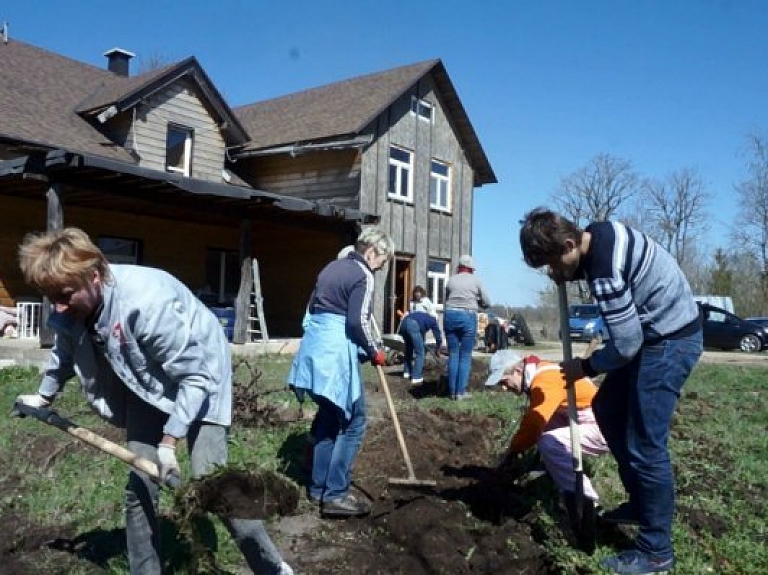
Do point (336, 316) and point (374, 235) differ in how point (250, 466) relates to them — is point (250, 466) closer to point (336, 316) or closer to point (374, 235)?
point (336, 316)

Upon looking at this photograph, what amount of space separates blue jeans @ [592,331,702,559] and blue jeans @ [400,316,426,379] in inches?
243

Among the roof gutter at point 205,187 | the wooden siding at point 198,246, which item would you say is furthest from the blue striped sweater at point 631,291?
the wooden siding at point 198,246

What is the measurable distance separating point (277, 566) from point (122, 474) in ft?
7.60

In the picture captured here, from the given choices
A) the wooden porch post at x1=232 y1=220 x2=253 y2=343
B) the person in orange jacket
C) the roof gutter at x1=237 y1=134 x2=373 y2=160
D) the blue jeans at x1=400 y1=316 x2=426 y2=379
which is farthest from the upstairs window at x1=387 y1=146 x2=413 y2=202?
the person in orange jacket

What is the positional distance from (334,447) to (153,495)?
4.80ft

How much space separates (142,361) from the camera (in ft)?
9.07

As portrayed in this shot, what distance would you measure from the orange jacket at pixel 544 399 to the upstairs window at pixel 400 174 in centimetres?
1435

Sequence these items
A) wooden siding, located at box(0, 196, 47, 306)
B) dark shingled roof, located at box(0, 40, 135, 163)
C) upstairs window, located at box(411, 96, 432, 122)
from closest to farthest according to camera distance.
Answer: wooden siding, located at box(0, 196, 47, 306) → dark shingled roof, located at box(0, 40, 135, 163) → upstairs window, located at box(411, 96, 432, 122)

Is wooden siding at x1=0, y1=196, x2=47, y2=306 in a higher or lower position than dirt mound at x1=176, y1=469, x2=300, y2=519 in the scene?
higher

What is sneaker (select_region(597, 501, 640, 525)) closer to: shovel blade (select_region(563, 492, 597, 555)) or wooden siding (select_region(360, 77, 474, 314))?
shovel blade (select_region(563, 492, 597, 555))

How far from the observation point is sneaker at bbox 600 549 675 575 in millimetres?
3271

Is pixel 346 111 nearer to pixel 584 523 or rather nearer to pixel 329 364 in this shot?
pixel 329 364

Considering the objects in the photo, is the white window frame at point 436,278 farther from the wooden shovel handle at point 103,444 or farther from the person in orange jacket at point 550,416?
the wooden shovel handle at point 103,444

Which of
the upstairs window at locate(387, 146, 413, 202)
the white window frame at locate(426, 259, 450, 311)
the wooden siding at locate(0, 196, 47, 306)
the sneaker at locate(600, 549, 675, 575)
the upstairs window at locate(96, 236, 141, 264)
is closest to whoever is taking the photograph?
the sneaker at locate(600, 549, 675, 575)
